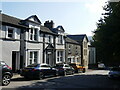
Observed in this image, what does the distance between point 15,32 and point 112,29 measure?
10.8 meters

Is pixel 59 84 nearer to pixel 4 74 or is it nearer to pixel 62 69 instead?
pixel 4 74

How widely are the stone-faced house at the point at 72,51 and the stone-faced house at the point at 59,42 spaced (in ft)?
7.14

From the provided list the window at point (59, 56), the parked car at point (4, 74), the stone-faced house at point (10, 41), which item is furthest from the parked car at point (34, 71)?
the window at point (59, 56)

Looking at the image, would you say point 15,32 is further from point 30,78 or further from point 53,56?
point 53,56

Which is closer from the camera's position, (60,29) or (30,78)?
(30,78)

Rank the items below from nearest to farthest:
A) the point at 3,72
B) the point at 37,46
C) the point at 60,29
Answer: the point at 3,72
the point at 37,46
the point at 60,29

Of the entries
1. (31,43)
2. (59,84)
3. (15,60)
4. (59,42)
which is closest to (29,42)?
(31,43)

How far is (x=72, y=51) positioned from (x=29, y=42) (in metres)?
18.1

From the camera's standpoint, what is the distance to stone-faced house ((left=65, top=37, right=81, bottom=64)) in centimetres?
3844

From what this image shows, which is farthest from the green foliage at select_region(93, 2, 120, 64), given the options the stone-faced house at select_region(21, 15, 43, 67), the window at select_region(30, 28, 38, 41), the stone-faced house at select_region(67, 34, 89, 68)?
the stone-faced house at select_region(67, 34, 89, 68)

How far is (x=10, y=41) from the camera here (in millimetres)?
21531

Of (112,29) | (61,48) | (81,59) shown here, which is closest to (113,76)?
(112,29)

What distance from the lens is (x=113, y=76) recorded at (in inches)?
831

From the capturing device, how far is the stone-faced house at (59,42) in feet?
109
